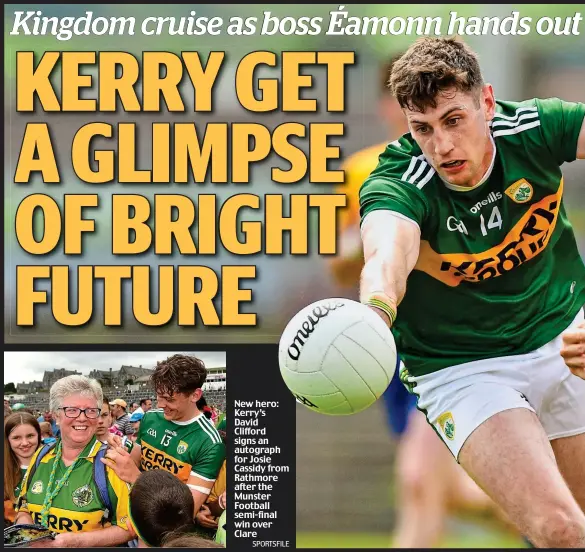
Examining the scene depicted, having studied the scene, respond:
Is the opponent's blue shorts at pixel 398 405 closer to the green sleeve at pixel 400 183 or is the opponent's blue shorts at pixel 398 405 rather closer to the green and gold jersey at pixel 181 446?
the green and gold jersey at pixel 181 446

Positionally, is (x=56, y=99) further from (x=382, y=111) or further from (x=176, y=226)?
(x=382, y=111)

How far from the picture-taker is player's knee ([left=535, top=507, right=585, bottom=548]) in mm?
5406

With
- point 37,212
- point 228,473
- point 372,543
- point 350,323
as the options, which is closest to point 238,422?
point 228,473

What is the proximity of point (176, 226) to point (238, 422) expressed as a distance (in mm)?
1329

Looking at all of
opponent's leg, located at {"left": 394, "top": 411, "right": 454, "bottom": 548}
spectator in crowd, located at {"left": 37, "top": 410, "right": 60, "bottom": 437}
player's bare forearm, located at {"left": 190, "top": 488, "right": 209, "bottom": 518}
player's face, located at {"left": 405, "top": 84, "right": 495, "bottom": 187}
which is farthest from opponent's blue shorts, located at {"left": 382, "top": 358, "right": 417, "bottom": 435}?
spectator in crowd, located at {"left": 37, "top": 410, "right": 60, "bottom": 437}

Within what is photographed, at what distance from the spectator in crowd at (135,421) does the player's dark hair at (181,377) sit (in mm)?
199

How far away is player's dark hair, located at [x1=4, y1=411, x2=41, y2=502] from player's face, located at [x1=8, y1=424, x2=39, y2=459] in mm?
21

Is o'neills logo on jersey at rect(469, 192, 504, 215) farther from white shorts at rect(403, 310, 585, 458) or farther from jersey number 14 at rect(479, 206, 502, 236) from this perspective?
white shorts at rect(403, 310, 585, 458)

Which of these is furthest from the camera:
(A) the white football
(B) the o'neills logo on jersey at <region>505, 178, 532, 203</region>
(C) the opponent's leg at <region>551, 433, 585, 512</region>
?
(C) the opponent's leg at <region>551, 433, 585, 512</region>

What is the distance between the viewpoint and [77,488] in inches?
266

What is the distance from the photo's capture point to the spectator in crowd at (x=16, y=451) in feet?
22.5

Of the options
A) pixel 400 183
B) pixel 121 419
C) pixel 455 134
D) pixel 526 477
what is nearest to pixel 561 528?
pixel 526 477

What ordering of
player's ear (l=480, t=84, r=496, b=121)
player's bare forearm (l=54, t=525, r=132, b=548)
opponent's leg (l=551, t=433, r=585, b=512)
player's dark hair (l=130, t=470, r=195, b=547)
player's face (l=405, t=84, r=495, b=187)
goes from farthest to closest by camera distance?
player's bare forearm (l=54, t=525, r=132, b=548) → opponent's leg (l=551, t=433, r=585, b=512) → player's ear (l=480, t=84, r=496, b=121) → player's face (l=405, t=84, r=495, b=187) → player's dark hair (l=130, t=470, r=195, b=547)

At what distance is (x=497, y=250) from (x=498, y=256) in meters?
0.04
